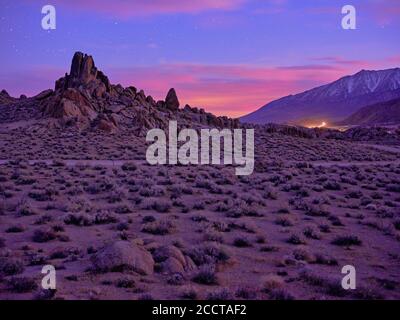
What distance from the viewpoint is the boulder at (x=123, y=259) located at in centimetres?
922

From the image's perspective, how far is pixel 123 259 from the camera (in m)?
9.34

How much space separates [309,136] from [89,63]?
37273 mm

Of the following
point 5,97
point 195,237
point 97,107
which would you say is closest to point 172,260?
point 195,237

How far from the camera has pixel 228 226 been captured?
1364cm

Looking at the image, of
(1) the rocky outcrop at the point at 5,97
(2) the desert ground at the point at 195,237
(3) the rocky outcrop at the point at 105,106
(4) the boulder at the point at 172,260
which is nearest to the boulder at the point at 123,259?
(2) the desert ground at the point at 195,237

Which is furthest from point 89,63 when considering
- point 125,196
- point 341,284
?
point 341,284

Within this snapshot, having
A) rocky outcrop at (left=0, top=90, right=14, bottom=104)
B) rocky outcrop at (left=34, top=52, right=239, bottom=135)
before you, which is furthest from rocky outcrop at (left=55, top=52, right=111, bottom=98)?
rocky outcrop at (left=0, top=90, right=14, bottom=104)

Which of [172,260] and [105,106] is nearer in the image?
[172,260]

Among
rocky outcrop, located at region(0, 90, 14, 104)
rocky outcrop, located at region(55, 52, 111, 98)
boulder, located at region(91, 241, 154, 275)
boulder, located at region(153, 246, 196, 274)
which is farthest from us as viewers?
rocky outcrop, located at region(0, 90, 14, 104)

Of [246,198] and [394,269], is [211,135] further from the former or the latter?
[394,269]

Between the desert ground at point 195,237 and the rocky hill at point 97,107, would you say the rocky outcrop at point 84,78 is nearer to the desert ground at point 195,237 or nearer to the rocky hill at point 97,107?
the rocky hill at point 97,107

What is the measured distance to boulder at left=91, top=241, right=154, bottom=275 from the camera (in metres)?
9.22

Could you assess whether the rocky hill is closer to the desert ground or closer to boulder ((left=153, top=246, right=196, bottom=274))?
the desert ground

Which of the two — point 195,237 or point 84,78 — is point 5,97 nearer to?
point 84,78
